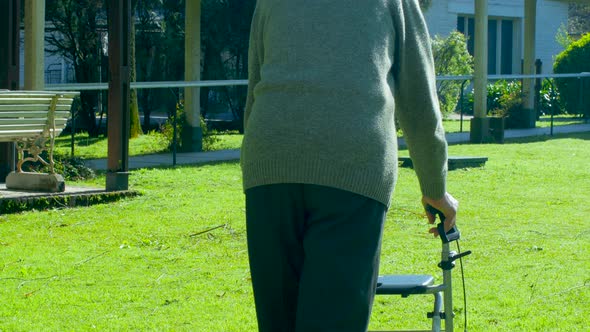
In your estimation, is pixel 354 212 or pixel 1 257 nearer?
pixel 354 212

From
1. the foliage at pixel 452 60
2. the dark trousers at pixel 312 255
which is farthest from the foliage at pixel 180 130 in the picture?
the dark trousers at pixel 312 255

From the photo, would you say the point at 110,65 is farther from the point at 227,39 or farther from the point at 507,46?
the point at 507,46

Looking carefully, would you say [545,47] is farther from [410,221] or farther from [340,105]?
[340,105]

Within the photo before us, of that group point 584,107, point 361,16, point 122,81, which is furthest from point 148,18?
point 361,16

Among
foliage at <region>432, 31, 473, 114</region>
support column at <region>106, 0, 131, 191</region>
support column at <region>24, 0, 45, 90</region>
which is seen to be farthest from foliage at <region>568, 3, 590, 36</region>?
support column at <region>106, 0, 131, 191</region>

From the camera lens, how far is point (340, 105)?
2.91 meters

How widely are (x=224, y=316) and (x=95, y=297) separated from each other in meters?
0.89

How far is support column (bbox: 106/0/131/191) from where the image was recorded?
10430 millimetres

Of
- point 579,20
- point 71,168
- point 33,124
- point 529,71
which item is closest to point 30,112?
point 33,124

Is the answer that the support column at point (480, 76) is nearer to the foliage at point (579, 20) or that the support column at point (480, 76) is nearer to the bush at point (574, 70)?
the bush at point (574, 70)

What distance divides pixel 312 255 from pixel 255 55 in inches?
28.9

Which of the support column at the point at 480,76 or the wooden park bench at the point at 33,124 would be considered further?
the support column at the point at 480,76

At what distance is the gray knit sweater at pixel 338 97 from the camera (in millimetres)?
2898

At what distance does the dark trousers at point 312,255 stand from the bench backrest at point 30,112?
273 inches
